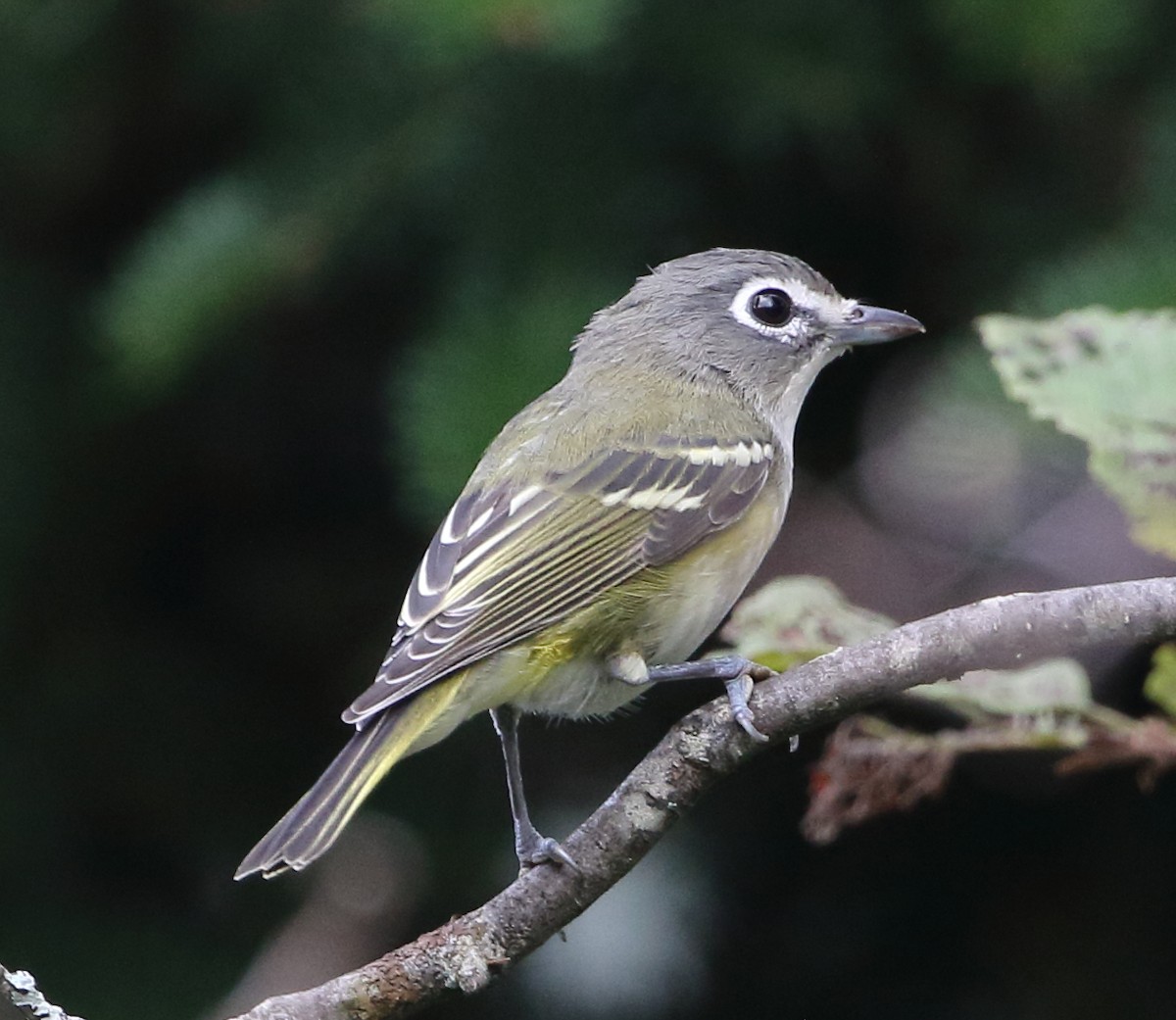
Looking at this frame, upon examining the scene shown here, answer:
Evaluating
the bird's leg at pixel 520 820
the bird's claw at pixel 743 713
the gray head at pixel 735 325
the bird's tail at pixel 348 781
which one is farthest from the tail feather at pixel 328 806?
the gray head at pixel 735 325

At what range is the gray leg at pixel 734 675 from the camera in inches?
74.8

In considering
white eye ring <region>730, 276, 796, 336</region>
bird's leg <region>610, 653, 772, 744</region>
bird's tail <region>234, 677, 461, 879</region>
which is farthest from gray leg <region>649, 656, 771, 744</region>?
white eye ring <region>730, 276, 796, 336</region>

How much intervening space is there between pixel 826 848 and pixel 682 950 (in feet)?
1.36

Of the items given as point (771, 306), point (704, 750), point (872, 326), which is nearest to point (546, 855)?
point (704, 750)

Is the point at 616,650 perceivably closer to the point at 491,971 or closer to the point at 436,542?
the point at 436,542

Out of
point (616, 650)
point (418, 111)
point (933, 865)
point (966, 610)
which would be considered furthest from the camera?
point (933, 865)

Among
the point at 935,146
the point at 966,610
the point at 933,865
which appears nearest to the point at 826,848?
the point at 933,865

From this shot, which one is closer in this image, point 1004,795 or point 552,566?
point 552,566

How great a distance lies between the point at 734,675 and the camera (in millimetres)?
2213

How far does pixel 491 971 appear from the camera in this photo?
1904 millimetres

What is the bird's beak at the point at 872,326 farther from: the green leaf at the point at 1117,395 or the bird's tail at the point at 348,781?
the bird's tail at the point at 348,781

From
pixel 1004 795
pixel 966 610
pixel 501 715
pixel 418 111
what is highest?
pixel 418 111

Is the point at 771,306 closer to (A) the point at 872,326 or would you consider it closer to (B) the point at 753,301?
(B) the point at 753,301

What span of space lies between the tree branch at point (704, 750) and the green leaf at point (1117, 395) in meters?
0.34
